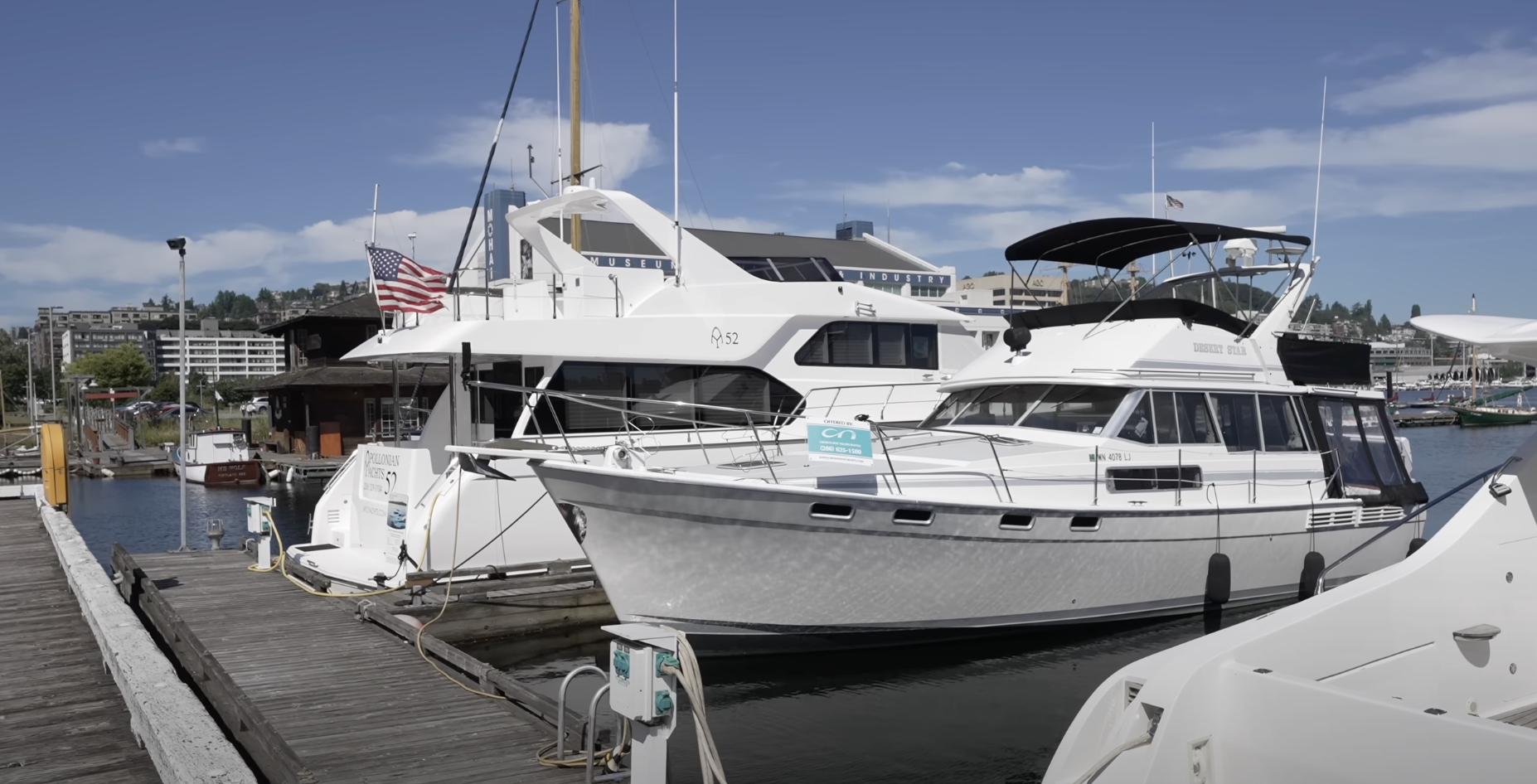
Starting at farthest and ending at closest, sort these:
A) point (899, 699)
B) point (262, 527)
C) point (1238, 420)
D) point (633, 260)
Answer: point (633, 260)
point (262, 527)
point (1238, 420)
point (899, 699)

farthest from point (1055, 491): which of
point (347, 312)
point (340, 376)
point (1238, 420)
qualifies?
point (347, 312)

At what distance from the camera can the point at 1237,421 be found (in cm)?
1267

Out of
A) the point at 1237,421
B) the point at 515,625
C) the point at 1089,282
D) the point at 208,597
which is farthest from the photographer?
the point at 1089,282

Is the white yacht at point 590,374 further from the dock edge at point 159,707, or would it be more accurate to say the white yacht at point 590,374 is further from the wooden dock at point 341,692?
the dock edge at point 159,707

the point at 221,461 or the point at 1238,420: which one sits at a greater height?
the point at 1238,420

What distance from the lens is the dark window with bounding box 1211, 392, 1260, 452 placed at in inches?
493

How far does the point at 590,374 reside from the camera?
13.3 m

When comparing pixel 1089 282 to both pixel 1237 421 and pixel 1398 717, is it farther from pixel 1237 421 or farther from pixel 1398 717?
pixel 1398 717

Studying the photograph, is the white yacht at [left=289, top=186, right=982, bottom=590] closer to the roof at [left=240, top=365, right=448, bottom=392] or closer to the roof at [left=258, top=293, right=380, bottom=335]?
the roof at [left=240, top=365, right=448, bottom=392]

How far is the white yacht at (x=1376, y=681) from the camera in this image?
3.96m

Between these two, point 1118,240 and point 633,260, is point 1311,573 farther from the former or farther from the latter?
point 633,260

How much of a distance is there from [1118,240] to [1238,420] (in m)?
2.88

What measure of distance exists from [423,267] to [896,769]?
9.03m

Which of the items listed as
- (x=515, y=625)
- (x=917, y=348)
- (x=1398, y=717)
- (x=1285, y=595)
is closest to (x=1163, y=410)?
(x=1285, y=595)
